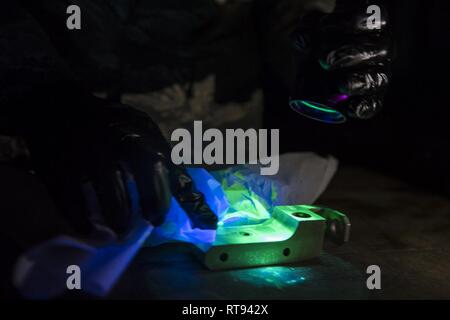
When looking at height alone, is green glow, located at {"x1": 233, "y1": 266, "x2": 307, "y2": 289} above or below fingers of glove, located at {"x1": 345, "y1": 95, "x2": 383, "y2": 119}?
below

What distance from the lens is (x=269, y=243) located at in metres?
0.74

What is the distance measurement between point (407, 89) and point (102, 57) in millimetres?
908

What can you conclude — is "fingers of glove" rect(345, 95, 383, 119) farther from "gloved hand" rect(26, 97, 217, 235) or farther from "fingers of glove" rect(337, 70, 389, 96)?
"gloved hand" rect(26, 97, 217, 235)

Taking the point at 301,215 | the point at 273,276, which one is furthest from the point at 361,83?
the point at 273,276

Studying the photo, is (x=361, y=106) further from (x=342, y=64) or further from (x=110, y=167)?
(x=110, y=167)

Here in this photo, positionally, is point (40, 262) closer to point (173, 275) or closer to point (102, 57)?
point (173, 275)

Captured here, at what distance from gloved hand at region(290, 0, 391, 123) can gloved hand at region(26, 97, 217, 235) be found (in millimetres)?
297

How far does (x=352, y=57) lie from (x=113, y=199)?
0.49 metres

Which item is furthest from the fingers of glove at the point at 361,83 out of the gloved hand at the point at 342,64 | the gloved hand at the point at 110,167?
the gloved hand at the point at 110,167

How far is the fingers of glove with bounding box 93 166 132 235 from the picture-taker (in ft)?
2.12

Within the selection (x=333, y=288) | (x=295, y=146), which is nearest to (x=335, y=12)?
(x=333, y=288)

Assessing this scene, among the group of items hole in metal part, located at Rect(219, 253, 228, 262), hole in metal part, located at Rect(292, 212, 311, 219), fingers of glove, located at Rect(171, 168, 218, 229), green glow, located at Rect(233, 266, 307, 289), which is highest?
fingers of glove, located at Rect(171, 168, 218, 229)

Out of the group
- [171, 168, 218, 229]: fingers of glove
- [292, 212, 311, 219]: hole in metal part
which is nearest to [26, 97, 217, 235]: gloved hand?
[171, 168, 218, 229]: fingers of glove

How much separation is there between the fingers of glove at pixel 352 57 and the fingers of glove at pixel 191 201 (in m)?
0.33
